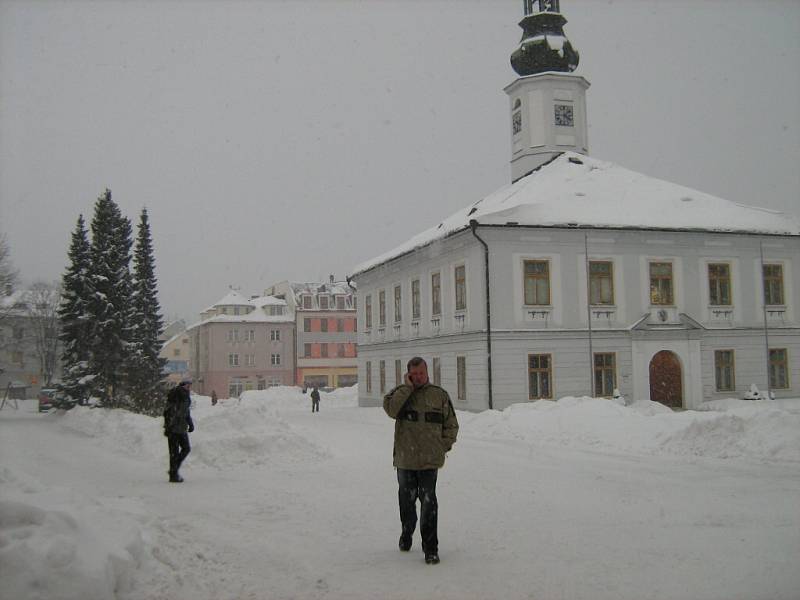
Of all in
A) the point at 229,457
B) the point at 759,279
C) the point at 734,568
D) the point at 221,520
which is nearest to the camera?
the point at 734,568

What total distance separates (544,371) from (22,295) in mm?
64147

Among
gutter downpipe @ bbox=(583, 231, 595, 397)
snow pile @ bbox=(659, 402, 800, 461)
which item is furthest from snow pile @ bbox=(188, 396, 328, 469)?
gutter downpipe @ bbox=(583, 231, 595, 397)

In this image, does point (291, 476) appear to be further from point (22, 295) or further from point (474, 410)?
point (22, 295)

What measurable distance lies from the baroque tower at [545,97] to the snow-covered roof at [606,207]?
68.1 inches

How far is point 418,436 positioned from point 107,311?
28.5 meters

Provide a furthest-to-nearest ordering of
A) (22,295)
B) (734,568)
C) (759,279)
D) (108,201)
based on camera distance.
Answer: (22,295) < (108,201) < (759,279) < (734,568)

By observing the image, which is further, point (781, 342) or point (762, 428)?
point (781, 342)

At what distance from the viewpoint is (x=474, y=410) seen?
93.0ft

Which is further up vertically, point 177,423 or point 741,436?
point 177,423

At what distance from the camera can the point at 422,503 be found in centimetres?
715

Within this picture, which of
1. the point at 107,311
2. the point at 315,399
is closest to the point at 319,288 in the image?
the point at 315,399

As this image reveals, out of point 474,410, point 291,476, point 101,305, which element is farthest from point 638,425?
point 101,305

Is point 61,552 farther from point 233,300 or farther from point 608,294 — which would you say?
point 233,300

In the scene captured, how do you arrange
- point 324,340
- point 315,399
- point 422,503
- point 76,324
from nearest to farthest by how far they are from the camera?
point 422,503 < point 76,324 < point 315,399 < point 324,340
